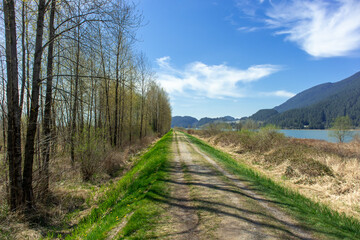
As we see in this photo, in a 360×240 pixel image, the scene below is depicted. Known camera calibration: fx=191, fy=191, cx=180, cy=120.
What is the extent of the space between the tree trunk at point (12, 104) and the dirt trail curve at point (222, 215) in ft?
14.4

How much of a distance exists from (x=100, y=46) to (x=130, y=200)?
15.7 ft

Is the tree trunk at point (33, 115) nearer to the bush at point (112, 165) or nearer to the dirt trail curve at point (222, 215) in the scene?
the dirt trail curve at point (222, 215)

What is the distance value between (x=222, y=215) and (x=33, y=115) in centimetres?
590

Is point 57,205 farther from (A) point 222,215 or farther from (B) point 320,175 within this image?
(B) point 320,175

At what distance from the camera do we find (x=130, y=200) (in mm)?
6035

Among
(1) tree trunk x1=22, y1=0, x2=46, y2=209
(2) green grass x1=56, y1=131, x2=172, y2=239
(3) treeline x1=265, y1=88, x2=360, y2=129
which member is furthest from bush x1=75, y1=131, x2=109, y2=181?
(3) treeline x1=265, y1=88, x2=360, y2=129

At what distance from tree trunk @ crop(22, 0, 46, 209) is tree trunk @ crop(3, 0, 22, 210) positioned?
229 mm

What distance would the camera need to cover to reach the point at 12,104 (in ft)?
17.4

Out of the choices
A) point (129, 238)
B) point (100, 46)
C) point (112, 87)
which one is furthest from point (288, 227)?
point (112, 87)

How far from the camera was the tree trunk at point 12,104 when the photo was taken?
522 centimetres

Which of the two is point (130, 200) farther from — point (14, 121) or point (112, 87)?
point (112, 87)

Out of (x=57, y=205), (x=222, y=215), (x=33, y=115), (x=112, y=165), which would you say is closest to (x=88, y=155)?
(x=112, y=165)

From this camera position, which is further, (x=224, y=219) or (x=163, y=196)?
(x=163, y=196)

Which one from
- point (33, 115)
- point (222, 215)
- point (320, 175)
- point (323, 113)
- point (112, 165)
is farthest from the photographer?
point (323, 113)
